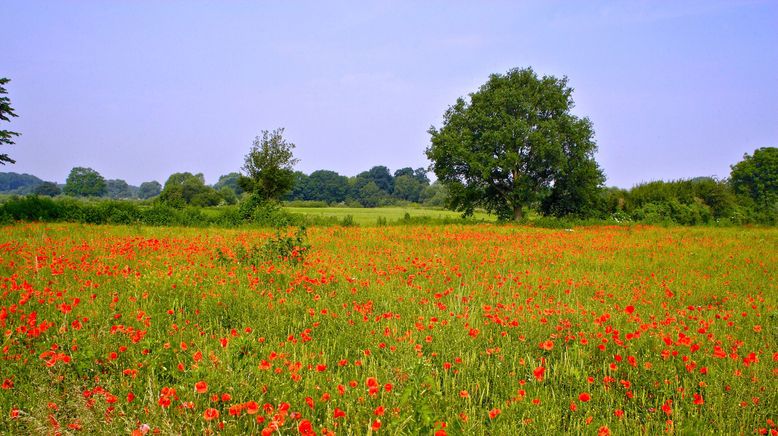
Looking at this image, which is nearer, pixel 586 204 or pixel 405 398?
pixel 405 398

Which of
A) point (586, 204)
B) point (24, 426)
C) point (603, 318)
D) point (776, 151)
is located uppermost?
point (776, 151)

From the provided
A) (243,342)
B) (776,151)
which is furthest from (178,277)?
(776,151)

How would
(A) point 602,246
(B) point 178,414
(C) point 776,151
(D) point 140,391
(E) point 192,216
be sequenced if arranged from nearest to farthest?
(B) point 178,414 → (D) point 140,391 → (A) point 602,246 → (E) point 192,216 → (C) point 776,151

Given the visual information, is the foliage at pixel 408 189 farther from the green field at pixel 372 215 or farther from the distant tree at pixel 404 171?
the green field at pixel 372 215

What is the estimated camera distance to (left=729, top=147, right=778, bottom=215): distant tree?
49.7 meters

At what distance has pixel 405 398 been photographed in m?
2.37

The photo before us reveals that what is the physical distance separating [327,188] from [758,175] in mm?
76033

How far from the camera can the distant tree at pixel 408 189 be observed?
3999 inches

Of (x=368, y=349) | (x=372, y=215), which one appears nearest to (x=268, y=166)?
(x=372, y=215)

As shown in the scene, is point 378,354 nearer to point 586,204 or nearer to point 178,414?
point 178,414

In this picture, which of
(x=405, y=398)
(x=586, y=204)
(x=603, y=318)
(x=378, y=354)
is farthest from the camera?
(x=586, y=204)

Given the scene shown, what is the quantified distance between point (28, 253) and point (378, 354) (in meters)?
7.50

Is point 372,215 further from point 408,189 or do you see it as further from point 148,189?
point 148,189

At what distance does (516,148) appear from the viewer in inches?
1061
